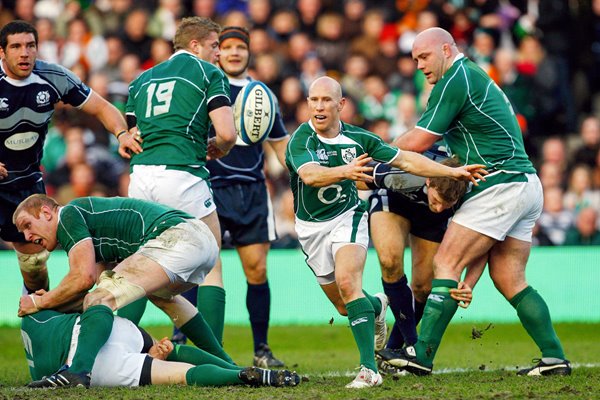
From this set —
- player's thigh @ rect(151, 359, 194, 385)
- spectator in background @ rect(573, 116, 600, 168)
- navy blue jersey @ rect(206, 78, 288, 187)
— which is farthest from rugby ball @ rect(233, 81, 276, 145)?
spectator in background @ rect(573, 116, 600, 168)

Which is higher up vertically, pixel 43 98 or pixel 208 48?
pixel 208 48

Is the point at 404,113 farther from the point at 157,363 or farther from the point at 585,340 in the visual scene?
the point at 157,363

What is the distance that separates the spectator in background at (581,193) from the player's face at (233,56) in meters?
6.33

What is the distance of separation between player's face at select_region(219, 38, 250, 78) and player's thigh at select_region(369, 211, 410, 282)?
224 cm

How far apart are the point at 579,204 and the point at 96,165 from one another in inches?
266

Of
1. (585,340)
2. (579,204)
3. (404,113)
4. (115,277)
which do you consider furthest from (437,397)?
(404,113)

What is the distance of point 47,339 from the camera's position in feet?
24.0

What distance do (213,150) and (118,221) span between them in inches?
60.5

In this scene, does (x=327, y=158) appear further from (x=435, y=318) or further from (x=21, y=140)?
(x=21, y=140)

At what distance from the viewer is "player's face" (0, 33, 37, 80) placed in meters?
8.84

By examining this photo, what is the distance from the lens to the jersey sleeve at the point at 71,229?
7.30m

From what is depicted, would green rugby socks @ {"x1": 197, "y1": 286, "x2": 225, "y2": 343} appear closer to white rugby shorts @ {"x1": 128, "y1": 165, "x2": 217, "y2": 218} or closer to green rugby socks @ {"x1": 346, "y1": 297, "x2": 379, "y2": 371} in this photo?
white rugby shorts @ {"x1": 128, "y1": 165, "x2": 217, "y2": 218}

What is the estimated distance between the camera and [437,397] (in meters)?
6.65

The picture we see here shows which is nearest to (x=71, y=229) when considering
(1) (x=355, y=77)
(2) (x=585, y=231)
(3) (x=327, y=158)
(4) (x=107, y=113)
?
(3) (x=327, y=158)
